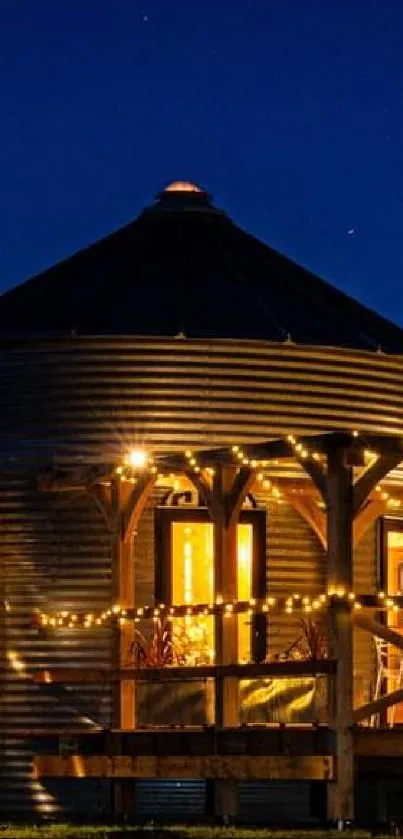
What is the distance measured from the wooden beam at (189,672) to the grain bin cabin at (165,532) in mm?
49

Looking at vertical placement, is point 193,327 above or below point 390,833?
above

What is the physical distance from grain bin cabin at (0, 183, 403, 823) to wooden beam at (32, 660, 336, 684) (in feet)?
0.16

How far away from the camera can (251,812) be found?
81.8 feet

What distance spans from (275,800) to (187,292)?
6272mm

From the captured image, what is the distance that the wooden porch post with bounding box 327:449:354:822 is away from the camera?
19766 mm

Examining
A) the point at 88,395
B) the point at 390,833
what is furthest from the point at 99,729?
the point at 390,833

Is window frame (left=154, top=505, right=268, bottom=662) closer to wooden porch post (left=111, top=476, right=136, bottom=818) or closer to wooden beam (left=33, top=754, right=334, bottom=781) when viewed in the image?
wooden porch post (left=111, top=476, right=136, bottom=818)

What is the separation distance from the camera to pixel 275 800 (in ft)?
82.3

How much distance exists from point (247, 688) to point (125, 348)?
419 centimetres

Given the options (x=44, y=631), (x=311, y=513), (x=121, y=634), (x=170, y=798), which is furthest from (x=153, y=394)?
(x=170, y=798)

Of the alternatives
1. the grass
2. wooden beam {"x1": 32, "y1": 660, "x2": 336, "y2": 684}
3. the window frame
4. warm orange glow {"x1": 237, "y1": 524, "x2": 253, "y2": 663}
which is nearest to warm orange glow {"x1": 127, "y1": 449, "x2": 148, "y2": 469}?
the window frame

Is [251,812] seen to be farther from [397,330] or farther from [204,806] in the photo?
[397,330]

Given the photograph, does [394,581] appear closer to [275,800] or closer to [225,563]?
[275,800]

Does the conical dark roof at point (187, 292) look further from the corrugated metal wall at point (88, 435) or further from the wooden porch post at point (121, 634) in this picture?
the wooden porch post at point (121, 634)
